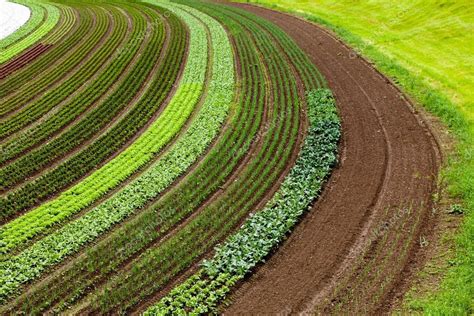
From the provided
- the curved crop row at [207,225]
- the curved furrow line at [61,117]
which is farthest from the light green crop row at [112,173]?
the curved crop row at [207,225]

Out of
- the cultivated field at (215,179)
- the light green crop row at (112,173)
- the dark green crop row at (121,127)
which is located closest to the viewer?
the cultivated field at (215,179)

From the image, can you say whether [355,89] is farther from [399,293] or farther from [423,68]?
[399,293]

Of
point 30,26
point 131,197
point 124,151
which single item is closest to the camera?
point 131,197

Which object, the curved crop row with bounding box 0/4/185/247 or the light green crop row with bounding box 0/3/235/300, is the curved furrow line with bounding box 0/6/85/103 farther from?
the light green crop row with bounding box 0/3/235/300

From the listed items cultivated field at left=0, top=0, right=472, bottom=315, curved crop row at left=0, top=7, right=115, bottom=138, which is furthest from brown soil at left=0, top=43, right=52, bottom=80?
curved crop row at left=0, top=7, right=115, bottom=138

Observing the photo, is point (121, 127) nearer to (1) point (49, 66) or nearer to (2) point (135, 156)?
(2) point (135, 156)

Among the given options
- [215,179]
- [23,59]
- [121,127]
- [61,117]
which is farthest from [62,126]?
[23,59]

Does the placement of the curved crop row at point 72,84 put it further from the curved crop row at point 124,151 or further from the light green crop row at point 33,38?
the light green crop row at point 33,38
